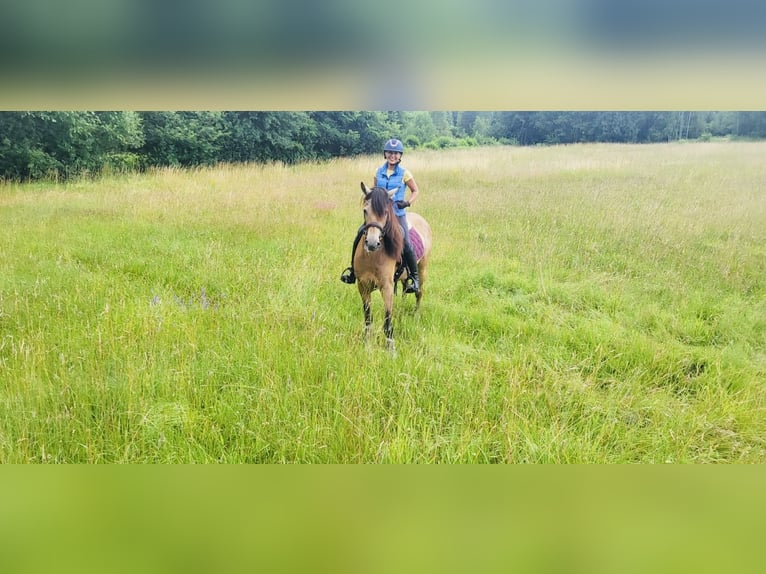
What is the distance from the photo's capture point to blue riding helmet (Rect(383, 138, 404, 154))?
1.73 m

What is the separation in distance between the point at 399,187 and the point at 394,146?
0.80 feet

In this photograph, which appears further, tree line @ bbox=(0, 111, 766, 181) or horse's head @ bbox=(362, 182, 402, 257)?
horse's head @ bbox=(362, 182, 402, 257)

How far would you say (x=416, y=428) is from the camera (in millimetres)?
1428

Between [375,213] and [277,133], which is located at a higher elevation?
→ [277,133]

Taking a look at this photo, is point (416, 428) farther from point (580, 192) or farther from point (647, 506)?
point (580, 192)

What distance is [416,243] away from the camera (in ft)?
7.48

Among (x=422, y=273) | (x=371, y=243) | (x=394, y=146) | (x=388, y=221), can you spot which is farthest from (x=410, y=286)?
(x=394, y=146)

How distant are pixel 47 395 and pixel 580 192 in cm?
229

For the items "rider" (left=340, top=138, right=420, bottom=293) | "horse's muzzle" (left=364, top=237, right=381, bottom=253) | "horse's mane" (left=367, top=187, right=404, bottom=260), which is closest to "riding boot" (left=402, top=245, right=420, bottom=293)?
"rider" (left=340, top=138, right=420, bottom=293)

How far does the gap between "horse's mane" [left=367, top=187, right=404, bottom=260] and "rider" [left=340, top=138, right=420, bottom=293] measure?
0.22 ft

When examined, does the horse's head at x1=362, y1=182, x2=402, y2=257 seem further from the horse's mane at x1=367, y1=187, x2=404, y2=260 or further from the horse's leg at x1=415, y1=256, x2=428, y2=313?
the horse's leg at x1=415, y1=256, x2=428, y2=313

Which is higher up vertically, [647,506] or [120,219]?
[120,219]

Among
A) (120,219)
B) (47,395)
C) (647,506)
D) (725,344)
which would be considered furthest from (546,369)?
(120,219)

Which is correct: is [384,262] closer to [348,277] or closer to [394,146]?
[348,277]
